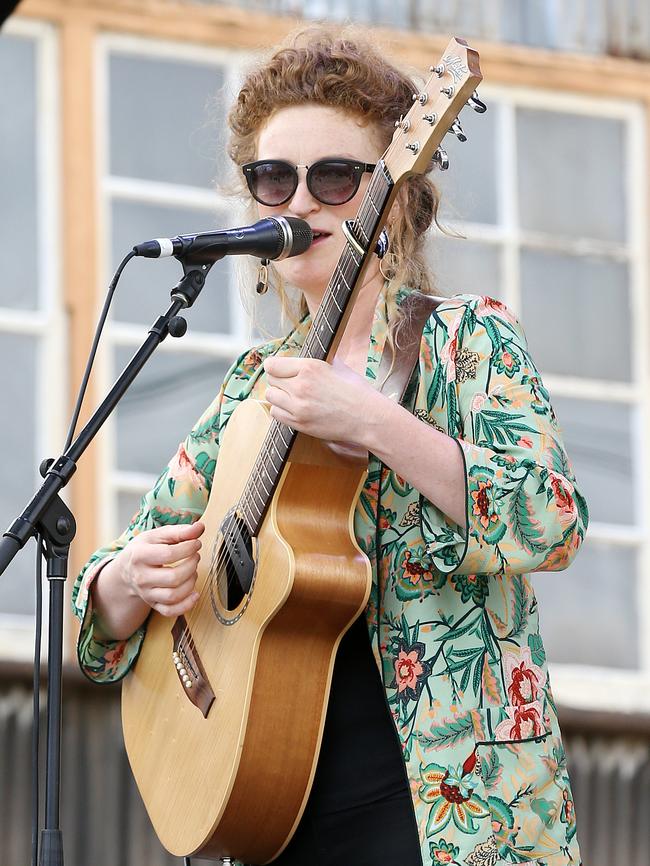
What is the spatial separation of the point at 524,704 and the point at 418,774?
18 centimetres

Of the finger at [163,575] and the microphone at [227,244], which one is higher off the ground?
the microphone at [227,244]

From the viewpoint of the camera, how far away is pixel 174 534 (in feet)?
9.01

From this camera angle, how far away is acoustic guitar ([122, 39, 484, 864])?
7.84 feet

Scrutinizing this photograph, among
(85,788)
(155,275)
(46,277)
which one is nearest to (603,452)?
(155,275)

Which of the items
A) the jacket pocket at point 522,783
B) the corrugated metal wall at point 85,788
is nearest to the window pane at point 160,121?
the corrugated metal wall at point 85,788

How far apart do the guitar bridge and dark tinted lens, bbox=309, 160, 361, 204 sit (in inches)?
29.2

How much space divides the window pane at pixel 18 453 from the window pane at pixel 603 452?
5.87 feet

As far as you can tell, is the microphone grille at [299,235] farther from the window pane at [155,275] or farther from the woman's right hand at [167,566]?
the window pane at [155,275]

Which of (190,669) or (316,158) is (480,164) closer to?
(316,158)

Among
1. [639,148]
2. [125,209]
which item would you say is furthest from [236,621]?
[639,148]

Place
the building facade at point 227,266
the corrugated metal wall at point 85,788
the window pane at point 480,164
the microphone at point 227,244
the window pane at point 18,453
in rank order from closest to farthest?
the microphone at point 227,244, the corrugated metal wall at point 85,788, the window pane at point 18,453, the building facade at point 227,266, the window pane at point 480,164

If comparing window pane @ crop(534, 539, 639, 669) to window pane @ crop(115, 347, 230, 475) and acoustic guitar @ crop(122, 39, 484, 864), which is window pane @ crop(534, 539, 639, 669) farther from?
acoustic guitar @ crop(122, 39, 484, 864)

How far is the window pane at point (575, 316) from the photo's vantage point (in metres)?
5.90

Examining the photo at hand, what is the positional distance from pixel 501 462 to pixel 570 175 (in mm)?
3874
